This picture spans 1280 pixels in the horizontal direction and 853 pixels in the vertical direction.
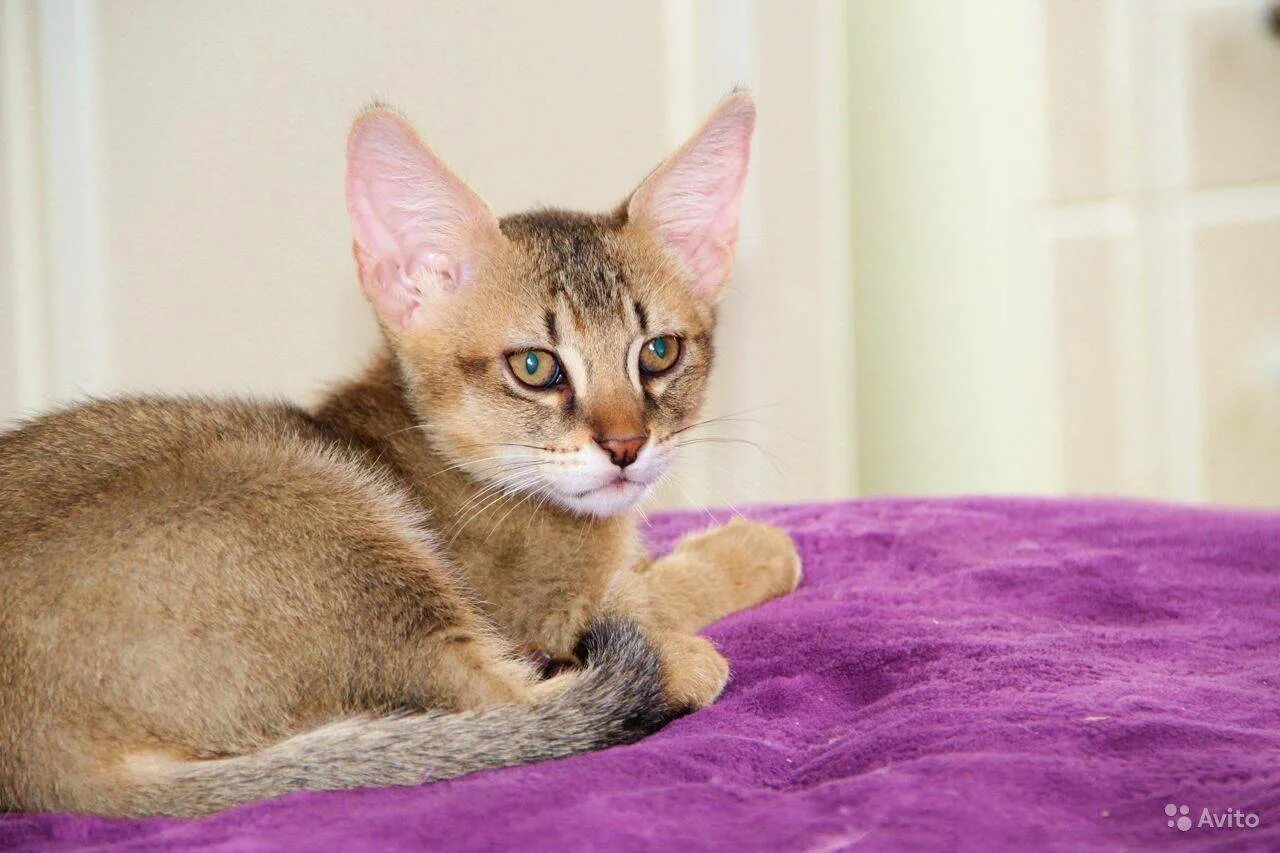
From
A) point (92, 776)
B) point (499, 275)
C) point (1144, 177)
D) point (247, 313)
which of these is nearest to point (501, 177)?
point (247, 313)

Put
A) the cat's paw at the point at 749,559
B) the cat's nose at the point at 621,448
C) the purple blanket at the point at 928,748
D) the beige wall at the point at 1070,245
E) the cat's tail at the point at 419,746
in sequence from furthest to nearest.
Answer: the beige wall at the point at 1070,245 < the cat's paw at the point at 749,559 < the cat's nose at the point at 621,448 < the cat's tail at the point at 419,746 < the purple blanket at the point at 928,748

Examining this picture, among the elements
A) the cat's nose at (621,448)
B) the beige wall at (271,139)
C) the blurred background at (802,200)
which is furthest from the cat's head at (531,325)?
the beige wall at (271,139)

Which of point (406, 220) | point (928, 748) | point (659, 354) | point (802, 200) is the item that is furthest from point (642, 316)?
point (802, 200)

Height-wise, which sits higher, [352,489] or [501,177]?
[501,177]

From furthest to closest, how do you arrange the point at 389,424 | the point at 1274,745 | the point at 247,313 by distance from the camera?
1. the point at 247,313
2. the point at 389,424
3. the point at 1274,745

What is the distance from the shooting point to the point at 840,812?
1.07 meters

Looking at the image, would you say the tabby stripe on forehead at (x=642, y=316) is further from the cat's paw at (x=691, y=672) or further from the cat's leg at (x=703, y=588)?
the cat's paw at (x=691, y=672)

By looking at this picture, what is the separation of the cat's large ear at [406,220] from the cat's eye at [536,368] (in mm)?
208

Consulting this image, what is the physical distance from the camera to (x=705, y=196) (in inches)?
85.5

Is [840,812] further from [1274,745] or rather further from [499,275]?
[499,275]

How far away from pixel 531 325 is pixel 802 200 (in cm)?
188

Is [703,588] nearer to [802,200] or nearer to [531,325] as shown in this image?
[531,325]

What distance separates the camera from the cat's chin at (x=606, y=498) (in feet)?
5.85

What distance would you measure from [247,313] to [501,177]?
0.79 meters
